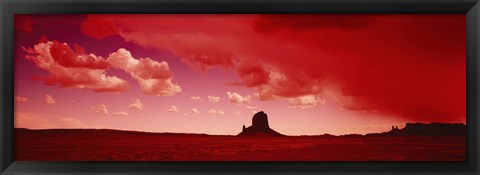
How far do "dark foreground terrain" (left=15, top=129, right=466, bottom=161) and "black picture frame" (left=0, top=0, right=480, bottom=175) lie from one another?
0.13ft

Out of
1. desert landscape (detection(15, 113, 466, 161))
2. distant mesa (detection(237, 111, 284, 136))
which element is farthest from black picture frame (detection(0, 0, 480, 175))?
distant mesa (detection(237, 111, 284, 136))

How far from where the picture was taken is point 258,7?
4.69 m

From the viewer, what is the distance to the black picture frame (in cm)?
467

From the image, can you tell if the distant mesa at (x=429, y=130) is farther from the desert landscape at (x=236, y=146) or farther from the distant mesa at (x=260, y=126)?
the distant mesa at (x=260, y=126)

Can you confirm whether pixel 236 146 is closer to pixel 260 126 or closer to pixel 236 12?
pixel 260 126

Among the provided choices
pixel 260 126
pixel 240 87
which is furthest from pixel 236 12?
pixel 260 126

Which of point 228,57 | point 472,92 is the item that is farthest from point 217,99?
point 472,92

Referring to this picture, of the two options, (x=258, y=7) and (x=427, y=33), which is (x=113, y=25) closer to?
(x=258, y=7)

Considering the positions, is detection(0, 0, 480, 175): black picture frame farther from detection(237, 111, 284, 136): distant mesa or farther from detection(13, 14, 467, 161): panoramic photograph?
detection(237, 111, 284, 136): distant mesa

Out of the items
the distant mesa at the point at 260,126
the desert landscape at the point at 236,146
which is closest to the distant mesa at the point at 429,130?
the desert landscape at the point at 236,146

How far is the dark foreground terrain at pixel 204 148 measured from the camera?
4.70 meters

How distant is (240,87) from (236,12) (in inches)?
17.1

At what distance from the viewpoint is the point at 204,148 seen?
4.71 meters

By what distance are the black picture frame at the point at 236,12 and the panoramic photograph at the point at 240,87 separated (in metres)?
0.04
